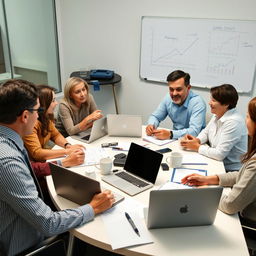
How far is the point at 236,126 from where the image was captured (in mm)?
2062

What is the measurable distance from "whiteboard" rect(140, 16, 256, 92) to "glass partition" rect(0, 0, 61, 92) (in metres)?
1.44

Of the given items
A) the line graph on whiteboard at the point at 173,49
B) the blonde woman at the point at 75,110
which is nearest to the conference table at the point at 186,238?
the blonde woman at the point at 75,110

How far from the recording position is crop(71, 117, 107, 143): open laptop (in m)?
2.28

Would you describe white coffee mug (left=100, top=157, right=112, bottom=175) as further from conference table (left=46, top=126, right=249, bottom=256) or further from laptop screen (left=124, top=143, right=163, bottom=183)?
conference table (left=46, top=126, right=249, bottom=256)

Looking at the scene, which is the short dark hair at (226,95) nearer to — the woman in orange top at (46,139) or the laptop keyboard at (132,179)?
the laptop keyboard at (132,179)

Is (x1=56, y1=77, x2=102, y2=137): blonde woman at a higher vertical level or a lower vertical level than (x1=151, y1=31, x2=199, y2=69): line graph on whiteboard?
lower

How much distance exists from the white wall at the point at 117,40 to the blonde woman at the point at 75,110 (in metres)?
1.21

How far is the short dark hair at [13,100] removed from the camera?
1268mm

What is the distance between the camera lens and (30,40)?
3990 mm

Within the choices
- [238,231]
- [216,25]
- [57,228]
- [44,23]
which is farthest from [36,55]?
[238,231]

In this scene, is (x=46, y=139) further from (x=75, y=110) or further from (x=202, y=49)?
(x=202, y=49)

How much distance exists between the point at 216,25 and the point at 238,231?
2450 mm

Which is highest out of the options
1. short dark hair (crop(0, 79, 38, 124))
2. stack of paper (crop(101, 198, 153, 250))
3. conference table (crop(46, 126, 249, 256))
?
short dark hair (crop(0, 79, 38, 124))

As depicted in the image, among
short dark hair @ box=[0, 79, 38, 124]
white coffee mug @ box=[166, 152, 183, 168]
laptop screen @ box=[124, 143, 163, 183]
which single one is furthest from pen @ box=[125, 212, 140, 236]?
short dark hair @ box=[0, 79, 38, 124]
